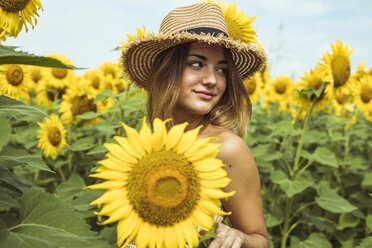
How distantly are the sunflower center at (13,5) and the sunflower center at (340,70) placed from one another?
2.31m

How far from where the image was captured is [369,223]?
2146 millimetres

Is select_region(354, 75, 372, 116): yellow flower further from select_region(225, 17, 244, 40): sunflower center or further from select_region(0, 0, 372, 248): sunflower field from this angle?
select_region(225, 17, 244, 40): sunflower center

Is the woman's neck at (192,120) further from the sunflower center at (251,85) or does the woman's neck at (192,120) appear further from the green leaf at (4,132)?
the sunflower center at (251,85)

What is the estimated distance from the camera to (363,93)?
4016mm

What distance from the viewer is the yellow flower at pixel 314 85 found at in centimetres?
287

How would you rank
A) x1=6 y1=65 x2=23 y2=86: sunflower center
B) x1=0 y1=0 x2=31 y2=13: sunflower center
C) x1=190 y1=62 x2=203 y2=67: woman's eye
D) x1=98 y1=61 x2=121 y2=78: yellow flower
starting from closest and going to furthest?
x1=0 y1=0 x2=31 y2=13: sunflower center, x1=190 y1=62 x2=203 y2=67: woman's eye, x1=6 y1=65 x2=23 y2=86: sunflower center, x1=98 y1=61 x2=121 y2=78: yellow flower

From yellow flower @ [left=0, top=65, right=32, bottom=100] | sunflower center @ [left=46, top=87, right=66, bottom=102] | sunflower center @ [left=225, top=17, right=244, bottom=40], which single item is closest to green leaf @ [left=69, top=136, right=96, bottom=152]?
yellow flower @ [left=0, top=65, right=32, bottom=100]

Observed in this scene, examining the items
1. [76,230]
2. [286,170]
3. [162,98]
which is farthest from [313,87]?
[76,230]

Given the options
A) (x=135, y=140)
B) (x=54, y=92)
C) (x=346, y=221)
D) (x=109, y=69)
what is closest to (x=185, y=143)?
(x=135, y=140)

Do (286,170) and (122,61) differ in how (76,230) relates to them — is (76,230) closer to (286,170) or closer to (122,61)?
(122,61)

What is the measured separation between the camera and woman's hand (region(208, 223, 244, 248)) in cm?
111

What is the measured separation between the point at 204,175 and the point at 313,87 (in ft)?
7.65

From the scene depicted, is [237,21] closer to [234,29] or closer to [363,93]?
[234,29]

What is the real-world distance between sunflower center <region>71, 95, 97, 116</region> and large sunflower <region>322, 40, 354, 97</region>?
2113mm
